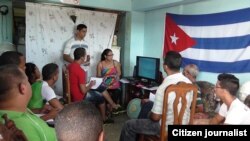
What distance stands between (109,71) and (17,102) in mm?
3213

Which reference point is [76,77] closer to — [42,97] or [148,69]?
[42,97]

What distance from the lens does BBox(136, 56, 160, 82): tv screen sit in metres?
4.02

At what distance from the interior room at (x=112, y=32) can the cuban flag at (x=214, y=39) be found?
0.04 meters

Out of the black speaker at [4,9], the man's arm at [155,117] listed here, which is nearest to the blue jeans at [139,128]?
Result: the man's arm at [155,117]

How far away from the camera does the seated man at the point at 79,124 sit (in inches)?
40.2

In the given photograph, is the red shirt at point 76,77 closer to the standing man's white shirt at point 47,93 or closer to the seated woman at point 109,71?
the standing man's white shirt at point 47,93

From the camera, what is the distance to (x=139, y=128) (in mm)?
2424

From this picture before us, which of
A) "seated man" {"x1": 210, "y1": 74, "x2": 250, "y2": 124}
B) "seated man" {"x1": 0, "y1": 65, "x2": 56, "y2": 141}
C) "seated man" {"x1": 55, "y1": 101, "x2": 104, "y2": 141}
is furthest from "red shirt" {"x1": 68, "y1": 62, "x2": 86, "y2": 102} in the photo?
"seated man" {"x1": 55, "y1": 101, "x2": 104, "y2": 141}

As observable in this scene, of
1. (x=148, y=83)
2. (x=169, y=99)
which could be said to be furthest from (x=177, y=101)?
(x=148, y=83)

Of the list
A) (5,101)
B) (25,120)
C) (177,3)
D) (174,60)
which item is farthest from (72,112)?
(177,3)

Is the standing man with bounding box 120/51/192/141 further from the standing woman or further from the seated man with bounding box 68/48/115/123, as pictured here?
the standing woman

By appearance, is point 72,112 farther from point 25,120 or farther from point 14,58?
point 14,58

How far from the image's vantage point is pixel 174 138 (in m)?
1.74
